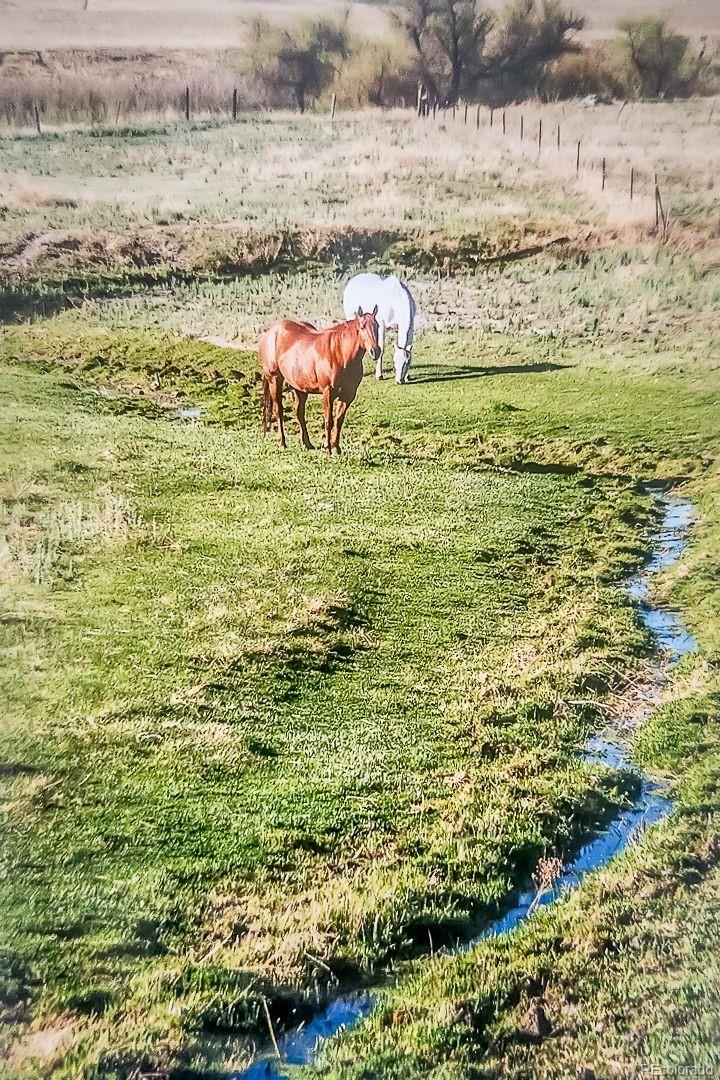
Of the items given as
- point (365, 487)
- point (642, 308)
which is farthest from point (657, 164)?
point (365, 487)

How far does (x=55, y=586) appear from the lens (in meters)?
2.05

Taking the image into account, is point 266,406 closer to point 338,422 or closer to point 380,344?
point 338,422

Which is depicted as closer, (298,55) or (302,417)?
(298,55)

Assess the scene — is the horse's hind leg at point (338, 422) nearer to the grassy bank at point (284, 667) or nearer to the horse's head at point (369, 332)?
the grassy bank at point (284, 667)

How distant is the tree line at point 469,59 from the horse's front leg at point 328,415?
2.47 ft

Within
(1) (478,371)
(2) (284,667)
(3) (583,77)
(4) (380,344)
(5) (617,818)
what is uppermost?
(3) (583,77)

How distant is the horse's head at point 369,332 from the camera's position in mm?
2254

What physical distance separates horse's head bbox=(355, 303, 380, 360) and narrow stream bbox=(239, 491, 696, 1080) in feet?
2.94

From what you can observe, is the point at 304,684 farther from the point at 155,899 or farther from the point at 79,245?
the point at 79,245

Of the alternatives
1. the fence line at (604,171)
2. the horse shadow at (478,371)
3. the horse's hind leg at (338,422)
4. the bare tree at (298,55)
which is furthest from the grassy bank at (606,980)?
the bare tree at (298,55)

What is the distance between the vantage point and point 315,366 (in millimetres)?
2324

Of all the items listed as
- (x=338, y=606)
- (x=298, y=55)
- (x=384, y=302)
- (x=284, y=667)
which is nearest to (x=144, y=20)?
(x=298, y=55)

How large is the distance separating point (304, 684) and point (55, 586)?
628 mm

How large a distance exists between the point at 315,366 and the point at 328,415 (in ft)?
0.44
